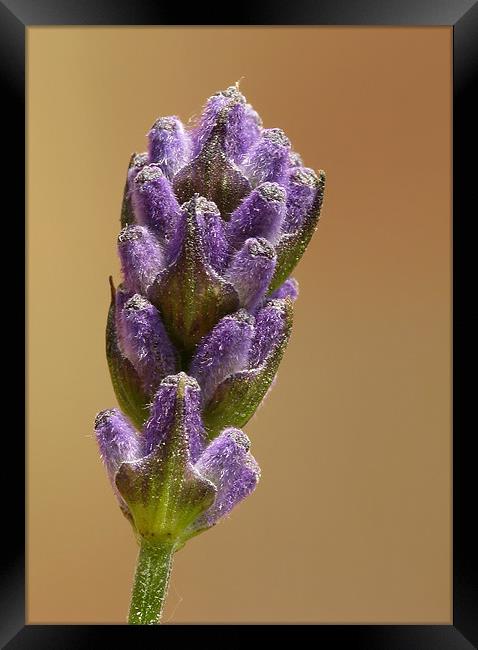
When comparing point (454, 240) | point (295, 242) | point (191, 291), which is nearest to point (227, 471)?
point (191, 291)

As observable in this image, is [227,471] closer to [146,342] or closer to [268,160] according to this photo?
[146,342]

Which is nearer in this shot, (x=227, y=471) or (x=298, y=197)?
(x=227, y=471)

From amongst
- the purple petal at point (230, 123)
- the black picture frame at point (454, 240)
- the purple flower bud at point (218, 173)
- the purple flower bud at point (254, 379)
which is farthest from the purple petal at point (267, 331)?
the black picture frame at point (454, 240)

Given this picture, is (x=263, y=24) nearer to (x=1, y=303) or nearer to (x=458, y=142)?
(x=458, y=142)

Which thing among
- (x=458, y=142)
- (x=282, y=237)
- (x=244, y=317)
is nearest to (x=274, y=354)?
(x=244, y=317)

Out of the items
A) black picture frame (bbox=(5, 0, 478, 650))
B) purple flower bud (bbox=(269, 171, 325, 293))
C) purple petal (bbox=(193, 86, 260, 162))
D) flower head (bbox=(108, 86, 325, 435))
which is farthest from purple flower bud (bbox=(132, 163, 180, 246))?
black picture frame (bbox=(5, 0, 478, 650))

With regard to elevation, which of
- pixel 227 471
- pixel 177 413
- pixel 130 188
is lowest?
pixel 227 471
